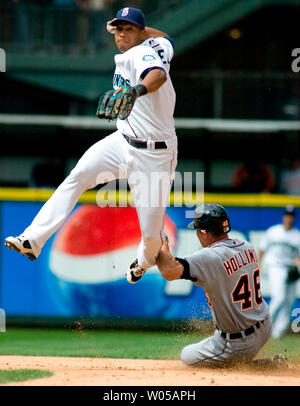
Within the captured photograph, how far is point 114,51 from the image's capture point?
1309 centimetres

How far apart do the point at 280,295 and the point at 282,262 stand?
420 mm

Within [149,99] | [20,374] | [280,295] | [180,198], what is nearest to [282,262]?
[280,295]

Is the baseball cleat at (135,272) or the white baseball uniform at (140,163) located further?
the baseball cleat at (135,272)

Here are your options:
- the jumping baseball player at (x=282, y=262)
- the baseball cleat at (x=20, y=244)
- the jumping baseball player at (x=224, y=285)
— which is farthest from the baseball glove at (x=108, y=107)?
the jumping baseball player at (x=282, y=262)

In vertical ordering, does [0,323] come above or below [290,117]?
below

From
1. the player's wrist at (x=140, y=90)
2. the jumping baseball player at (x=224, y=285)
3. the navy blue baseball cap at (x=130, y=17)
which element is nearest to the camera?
the player's wrist at (x=140, y=90)

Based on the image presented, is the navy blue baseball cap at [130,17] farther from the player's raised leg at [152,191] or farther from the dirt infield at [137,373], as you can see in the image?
the dirt infield at [137,373]

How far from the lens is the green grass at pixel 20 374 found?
18.7 feet

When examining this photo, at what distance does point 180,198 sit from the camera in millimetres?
10773

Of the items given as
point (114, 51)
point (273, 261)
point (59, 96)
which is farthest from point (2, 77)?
point (273, 261)

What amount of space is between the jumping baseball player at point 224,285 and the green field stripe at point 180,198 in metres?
4.34

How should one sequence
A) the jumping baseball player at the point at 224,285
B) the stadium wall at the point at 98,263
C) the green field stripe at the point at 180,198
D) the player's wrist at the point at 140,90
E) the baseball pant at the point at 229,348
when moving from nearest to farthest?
the player's wrist at the point at 140,90
the jumping baseball player at the point at 224,285
the baseball pant at the point at 229,348
the stadium wall at the point at 98,263
the green field stripe at the point at 180,198

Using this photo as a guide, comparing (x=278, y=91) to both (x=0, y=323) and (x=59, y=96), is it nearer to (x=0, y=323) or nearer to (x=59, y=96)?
(x=59, y=96)

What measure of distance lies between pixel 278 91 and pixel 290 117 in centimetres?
45
